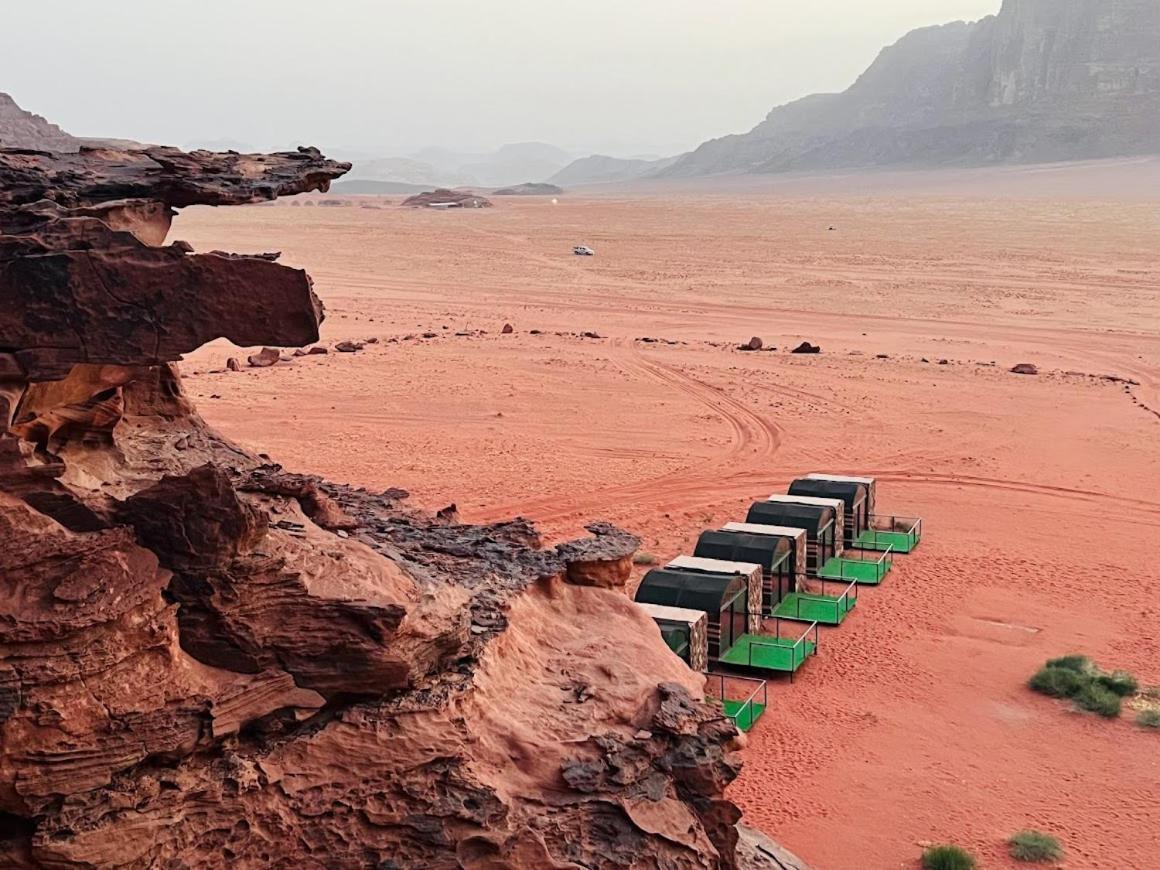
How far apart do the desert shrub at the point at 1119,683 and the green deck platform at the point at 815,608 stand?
16.7 ft

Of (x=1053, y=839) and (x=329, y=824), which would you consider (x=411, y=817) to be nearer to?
(x=329, y=824)

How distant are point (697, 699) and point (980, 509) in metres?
22.4

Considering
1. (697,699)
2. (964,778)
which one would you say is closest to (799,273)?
(964,778)

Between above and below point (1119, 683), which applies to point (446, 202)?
above

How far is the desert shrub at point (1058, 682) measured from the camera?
20031 millimetres

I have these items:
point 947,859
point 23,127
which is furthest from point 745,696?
point 23,127

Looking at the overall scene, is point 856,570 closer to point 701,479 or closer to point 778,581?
point 778,581

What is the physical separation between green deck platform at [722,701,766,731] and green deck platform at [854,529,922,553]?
9977mm

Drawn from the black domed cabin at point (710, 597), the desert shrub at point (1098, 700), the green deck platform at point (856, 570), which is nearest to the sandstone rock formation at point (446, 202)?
the green deck platform at point (856, 570)

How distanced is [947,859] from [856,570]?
12030 mm

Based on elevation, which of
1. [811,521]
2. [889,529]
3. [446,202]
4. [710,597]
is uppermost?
[446,202]

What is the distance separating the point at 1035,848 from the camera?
15.1m

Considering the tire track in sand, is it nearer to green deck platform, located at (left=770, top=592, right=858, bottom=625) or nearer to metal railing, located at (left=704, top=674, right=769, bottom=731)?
green deck platform, located at (left=770, top=592, right=858, bottom=625)

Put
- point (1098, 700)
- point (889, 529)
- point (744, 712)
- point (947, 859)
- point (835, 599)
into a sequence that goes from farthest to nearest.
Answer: point (889, 529), point (835, 599), point (1098, 700), point (744, 712), point (947, 859)
